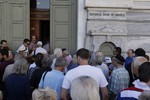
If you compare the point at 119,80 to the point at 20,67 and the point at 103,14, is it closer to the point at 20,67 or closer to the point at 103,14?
the point at 20,67

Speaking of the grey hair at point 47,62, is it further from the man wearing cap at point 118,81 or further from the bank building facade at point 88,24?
the bank building facade at point 88,24

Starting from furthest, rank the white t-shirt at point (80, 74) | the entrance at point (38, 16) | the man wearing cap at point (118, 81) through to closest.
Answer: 1. the entrance at point (38, 16)
2. the man wearing cap at point (118, 81)
3. the white t-shirt at point (80, 74)

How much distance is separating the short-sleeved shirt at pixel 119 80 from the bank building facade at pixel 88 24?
6558 mm

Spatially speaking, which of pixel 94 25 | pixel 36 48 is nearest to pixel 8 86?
pixel 36 48

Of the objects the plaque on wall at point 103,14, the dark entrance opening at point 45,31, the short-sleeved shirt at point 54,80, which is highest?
the plaque on wall at point 103,14

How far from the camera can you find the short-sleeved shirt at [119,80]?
7129mm

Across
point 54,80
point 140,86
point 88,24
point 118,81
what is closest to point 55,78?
point 54,80

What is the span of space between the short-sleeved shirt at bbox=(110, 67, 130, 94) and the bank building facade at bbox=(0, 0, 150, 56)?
6.56m

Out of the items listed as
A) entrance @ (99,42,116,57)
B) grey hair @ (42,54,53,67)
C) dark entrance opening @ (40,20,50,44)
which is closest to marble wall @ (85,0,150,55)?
entrance @ (99,42,116,57)

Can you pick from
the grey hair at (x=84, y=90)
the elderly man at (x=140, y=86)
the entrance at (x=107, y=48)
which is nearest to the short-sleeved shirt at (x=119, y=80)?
the elderly man at (x=140, y=86)

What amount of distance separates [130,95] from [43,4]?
1188cm

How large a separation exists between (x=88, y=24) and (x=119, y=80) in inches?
274

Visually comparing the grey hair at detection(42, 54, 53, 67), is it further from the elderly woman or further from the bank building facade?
the bank building facade

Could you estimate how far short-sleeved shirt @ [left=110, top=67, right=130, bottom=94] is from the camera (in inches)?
281
